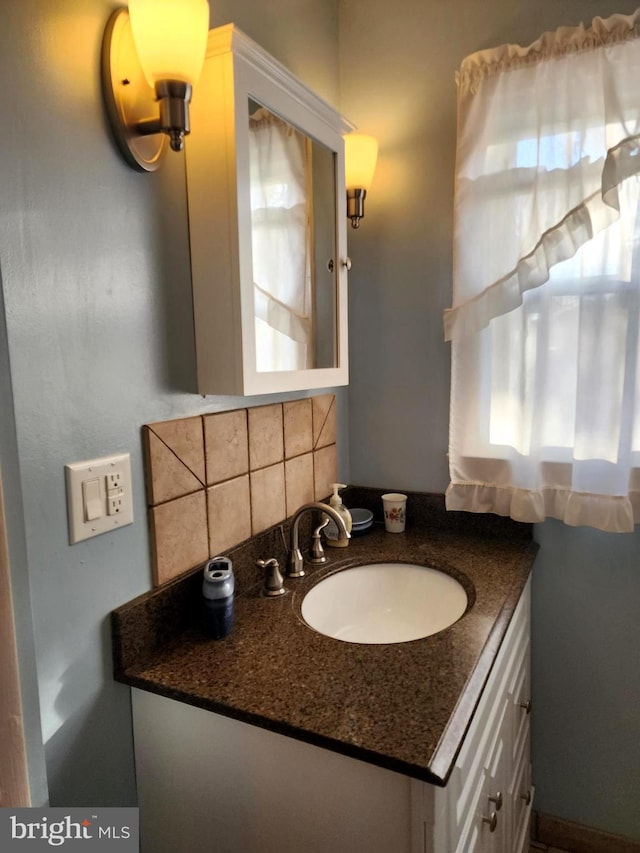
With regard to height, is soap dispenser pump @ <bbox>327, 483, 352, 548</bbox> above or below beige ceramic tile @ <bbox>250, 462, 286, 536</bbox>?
below

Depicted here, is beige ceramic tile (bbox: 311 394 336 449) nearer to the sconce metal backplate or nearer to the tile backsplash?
the tile backsplash

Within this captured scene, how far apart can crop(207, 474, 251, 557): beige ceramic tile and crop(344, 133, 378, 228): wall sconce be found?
79 centimetres

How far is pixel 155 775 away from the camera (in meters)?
0.93

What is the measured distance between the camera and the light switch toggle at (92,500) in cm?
83

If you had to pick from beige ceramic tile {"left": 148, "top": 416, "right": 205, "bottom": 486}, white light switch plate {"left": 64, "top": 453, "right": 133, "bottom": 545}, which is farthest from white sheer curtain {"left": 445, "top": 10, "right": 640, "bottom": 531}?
white light switch plate {"left": 64, "top": 453, "right": 133, "bottom": 545}

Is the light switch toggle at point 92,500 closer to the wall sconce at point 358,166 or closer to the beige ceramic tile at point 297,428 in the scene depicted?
the beige ceramic tile at point 297,428

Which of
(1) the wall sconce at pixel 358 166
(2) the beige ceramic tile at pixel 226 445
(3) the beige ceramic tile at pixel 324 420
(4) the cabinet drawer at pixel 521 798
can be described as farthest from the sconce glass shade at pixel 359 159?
(4) the cabinet drawer at pixel 521 798

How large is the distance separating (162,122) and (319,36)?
92cm

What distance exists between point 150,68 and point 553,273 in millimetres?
979

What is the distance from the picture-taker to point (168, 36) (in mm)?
779

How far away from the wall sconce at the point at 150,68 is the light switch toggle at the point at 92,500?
51 cm

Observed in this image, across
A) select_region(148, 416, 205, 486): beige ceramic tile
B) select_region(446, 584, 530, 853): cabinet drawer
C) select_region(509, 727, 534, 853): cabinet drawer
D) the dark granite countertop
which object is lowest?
select_region(509, 727, 534, 853): cabinet drawer

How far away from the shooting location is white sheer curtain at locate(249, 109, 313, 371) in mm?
1034

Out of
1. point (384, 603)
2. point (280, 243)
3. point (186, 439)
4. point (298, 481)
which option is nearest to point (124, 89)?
point (280, 243)
